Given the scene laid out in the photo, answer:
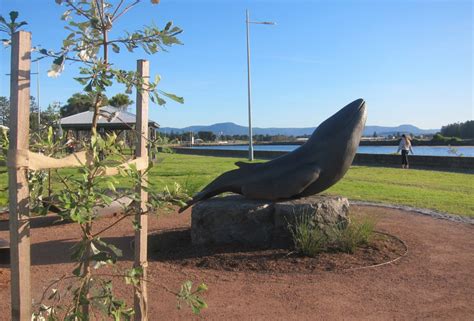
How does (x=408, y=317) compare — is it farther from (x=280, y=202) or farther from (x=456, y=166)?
(x=456, y=166)

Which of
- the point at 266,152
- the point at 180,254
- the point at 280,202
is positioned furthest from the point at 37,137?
the point at 266,152

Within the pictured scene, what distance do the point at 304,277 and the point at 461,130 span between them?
74.6 metres

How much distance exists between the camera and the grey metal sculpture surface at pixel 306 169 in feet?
24.5

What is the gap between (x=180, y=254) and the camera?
23.4 feet

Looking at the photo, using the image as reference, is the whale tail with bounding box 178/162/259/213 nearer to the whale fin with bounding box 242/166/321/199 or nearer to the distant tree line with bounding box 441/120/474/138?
the whale fin with bounding box 242/166/321/199

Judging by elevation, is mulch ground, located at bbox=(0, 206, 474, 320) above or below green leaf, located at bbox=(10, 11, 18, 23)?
below

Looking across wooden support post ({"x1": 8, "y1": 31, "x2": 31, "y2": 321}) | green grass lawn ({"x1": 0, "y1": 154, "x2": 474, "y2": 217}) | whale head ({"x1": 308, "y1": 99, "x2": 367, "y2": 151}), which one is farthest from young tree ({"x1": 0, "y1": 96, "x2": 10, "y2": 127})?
whale head ({"x1": 308, "y1": 99, "x2": 367, "y2": 151})

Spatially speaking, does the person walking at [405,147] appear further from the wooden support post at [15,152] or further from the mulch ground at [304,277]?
the wooden support post at [15,152]

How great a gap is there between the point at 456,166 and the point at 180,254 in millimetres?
20082

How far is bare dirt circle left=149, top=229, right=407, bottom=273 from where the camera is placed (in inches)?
251

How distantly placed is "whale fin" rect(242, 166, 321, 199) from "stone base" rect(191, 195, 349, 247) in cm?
13

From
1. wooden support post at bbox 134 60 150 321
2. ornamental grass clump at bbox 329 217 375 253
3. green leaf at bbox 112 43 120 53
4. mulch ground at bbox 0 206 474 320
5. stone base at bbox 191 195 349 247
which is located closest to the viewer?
green leaf at bbox 112 43 120 53

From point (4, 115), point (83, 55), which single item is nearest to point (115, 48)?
point (83, 55)

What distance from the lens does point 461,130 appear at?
7231 cm
